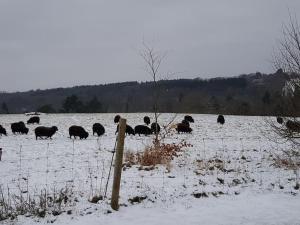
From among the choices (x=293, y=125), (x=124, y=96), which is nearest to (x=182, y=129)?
(x=293, y=125)

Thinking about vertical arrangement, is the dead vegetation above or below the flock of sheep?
below

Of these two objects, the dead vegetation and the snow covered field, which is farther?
the dead vegetation

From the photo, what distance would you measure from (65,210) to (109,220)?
3.26ft

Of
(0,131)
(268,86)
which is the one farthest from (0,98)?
(268,86)

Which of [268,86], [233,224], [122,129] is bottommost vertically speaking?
[233,224]

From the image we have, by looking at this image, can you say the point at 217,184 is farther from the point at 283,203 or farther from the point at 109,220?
the point at 109,220

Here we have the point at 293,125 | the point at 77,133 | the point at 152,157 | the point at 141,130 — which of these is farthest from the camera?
the point at 141,130

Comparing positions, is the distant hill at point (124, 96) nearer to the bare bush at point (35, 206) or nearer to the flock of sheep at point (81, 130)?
the flock of sheep at point (81, 130)

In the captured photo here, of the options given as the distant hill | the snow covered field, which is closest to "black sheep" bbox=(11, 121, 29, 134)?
the snow covered field

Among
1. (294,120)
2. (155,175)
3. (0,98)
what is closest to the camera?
(155,175)

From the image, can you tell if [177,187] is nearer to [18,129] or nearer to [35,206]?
[35,206]

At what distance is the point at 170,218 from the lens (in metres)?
7.58

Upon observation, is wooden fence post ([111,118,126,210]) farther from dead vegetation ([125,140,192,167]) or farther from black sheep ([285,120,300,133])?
black sheep ([285,120,300,133])

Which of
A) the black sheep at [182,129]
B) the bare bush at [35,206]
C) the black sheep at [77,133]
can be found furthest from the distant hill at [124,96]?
the bare bush at [35,206]
